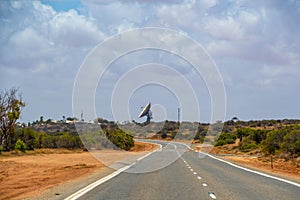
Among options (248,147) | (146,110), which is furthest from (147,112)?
(248,147)

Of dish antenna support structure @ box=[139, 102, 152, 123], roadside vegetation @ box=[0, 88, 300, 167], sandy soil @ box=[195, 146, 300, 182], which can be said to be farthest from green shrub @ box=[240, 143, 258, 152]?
sandy soil @ box=[195, 146, 300, 182]

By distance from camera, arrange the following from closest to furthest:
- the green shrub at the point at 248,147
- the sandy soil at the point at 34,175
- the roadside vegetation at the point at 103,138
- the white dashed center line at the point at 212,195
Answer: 1. the white dashed center line at the point at 212,195
2. the sandy soil at the point at 34,175
3. the roadside vegetation at the point at 103,138
4. the green shrub at the point at 248,147

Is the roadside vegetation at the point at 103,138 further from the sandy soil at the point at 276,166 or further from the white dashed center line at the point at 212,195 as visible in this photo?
the white dashed center line at the point at 212,195

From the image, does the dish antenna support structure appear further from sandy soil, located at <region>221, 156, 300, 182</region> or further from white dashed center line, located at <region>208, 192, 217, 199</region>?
white dashed center line, located at <region>208, 192, 217, 199</region>

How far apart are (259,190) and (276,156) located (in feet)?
129

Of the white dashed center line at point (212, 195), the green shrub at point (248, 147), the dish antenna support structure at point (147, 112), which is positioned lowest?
the white dashed center line at point (212, 195)

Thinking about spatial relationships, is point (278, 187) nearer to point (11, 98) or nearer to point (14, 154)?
point (14, 154)

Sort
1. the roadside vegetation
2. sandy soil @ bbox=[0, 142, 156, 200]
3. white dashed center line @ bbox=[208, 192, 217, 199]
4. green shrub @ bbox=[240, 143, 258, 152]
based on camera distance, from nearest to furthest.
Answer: white dashed center line @ bbox=[208, 192, 217, 199] < sandy soil @ bbox=[0, 142, 156, 200] < the roadside vegetation < green shrub @ bbox=[240, 143, 258, 152]

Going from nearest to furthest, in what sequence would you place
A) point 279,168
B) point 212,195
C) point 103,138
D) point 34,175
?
point 212,195 < point 34,175 < point 279,168 < point 103,138

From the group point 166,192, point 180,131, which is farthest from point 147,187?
point 180,131

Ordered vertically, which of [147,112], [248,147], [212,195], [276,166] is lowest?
[212,195]

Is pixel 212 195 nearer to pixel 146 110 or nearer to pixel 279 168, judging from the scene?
pixel 279 168

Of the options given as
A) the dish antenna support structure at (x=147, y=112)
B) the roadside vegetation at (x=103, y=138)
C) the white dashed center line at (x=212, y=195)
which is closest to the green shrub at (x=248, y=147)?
the roadside vegetation at (x=103, y=138)

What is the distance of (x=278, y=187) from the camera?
57.7 feet
